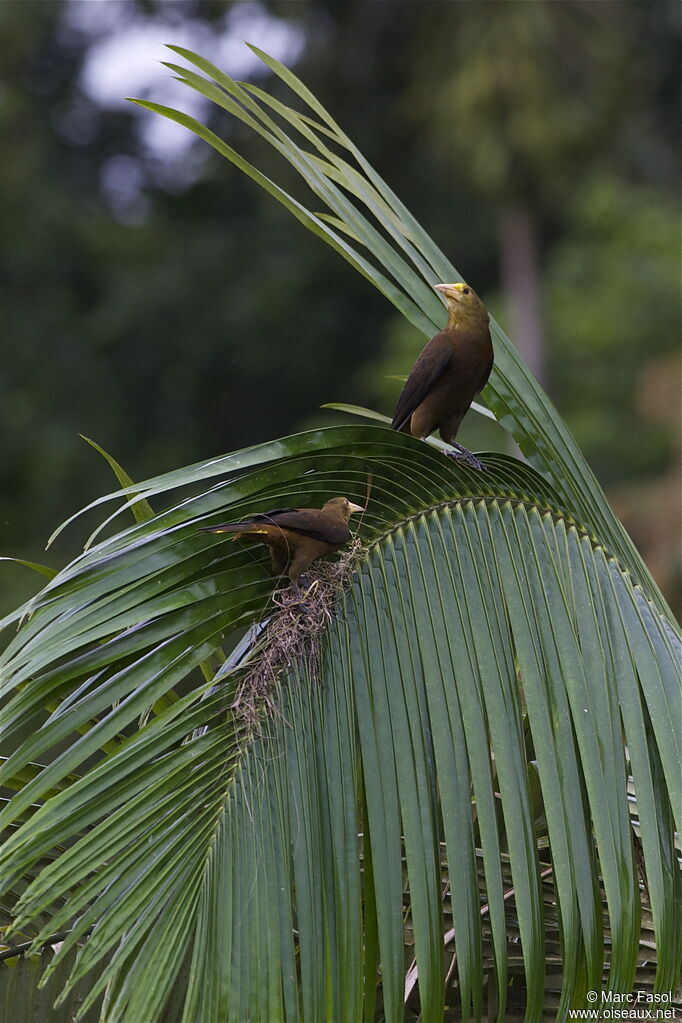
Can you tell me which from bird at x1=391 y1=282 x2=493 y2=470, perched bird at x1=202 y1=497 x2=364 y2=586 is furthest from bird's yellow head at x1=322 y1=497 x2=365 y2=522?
bird at x1=391 y1=282 x2=493 y2=470

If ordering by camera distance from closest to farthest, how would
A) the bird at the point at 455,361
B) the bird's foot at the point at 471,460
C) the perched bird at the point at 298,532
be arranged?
the perched bird at the point at 298,532, the bird's foot at the point at 471,460, the bird at the point at 455,361

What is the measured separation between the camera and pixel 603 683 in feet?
5.22

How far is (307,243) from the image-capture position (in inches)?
651

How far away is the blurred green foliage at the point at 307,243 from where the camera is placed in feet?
40.3

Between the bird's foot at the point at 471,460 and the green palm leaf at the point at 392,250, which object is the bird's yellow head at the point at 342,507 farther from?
the green palm leaf at the point at 392,250

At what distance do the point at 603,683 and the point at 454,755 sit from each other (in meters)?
0.26

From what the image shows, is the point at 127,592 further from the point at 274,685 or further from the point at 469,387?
the point at 469,387

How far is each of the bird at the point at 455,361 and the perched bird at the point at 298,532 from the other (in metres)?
0.41

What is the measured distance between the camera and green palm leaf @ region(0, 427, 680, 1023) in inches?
51.1

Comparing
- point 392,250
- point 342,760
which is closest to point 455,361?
point 392,250

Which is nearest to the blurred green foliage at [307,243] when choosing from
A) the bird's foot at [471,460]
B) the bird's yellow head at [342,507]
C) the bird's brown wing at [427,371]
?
the bird's brown wing at [427,371]

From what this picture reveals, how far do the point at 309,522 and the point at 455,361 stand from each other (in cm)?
56

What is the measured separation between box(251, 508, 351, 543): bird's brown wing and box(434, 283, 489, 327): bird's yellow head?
554 millimetres

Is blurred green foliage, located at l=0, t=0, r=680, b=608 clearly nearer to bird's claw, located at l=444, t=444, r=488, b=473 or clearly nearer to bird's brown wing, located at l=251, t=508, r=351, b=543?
bird's claw, located at l=444, t=444, r=488, b=473
